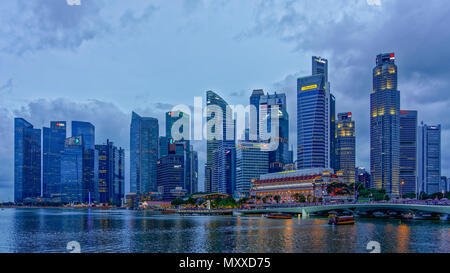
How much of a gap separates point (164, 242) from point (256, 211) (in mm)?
104453

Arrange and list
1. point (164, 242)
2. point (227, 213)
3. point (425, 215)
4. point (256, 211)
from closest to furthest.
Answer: point (164, 242), point (425, 215), point (256, 211), point (227, 213)
